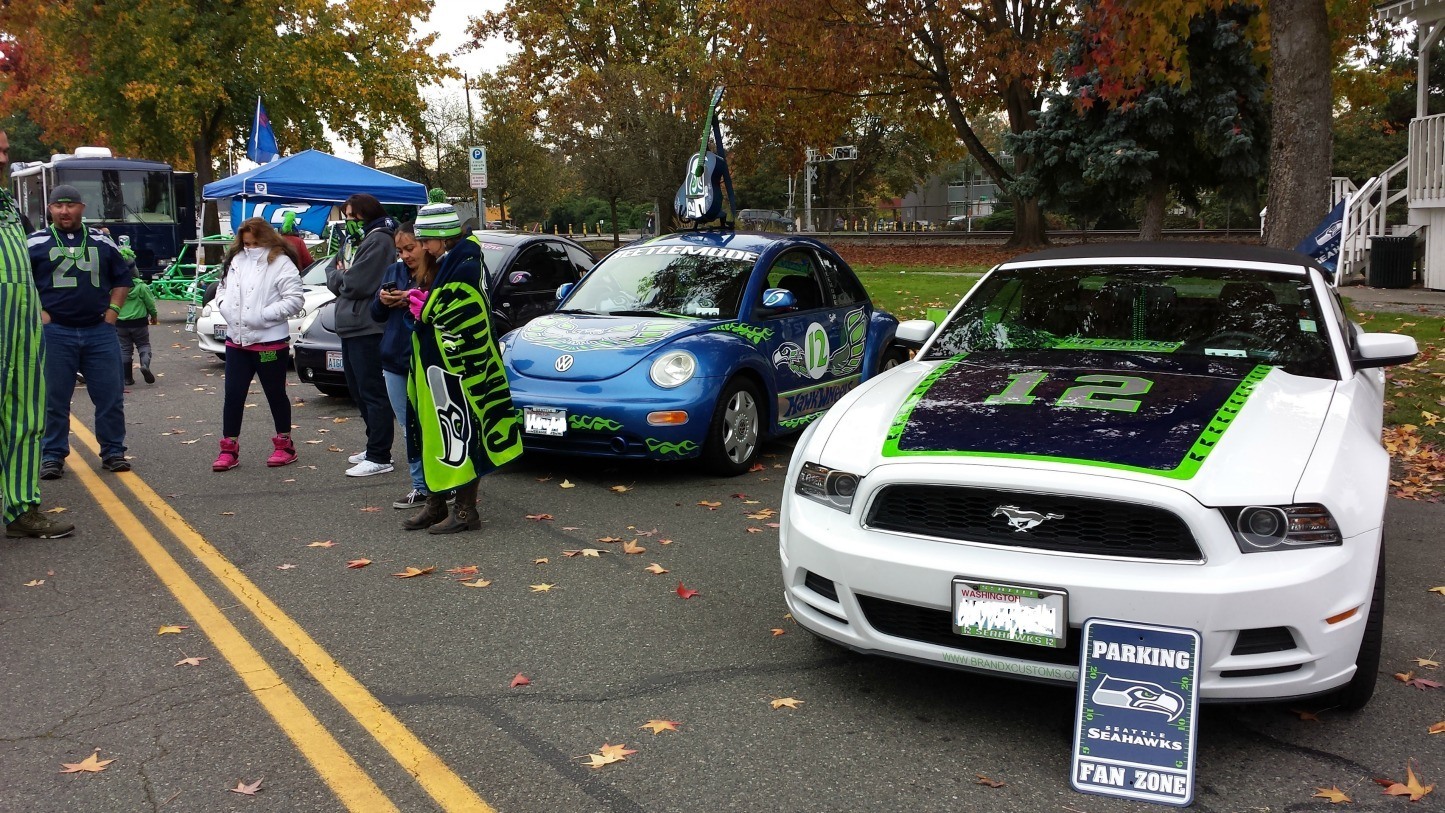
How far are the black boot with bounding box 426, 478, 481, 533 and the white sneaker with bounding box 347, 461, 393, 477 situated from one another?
1.56m

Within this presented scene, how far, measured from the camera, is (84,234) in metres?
7.38

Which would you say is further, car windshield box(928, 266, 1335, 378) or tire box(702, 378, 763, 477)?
tire box(702, 378, 763, 477)

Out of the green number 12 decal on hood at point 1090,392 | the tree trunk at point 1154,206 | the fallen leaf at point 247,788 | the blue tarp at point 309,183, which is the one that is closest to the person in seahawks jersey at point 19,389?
the fallen leaf at point 247,788

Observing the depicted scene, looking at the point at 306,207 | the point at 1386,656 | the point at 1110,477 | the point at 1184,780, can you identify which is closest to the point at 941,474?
the point at 1110,477

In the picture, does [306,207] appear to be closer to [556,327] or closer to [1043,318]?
[556,327]

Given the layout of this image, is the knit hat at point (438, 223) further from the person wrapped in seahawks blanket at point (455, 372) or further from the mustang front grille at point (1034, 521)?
the mustang front grille at point (1034, 521)

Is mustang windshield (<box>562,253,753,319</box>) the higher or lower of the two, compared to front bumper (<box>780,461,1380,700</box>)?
higher

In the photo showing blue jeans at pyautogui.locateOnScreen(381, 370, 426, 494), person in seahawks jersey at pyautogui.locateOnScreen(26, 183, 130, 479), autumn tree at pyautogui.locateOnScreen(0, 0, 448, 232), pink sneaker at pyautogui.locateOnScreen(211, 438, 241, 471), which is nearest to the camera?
blue jeans at pyautogui.locateOnScreen(381, 370, 426, 494)

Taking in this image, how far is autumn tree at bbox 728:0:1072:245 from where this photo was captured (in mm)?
25750

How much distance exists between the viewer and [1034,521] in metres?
3.57

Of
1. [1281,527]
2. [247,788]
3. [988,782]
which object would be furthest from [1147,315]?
[247,788]

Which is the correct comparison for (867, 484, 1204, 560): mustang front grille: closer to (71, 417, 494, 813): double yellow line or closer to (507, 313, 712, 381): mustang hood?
(71, 417, 494, 813): double yellow line

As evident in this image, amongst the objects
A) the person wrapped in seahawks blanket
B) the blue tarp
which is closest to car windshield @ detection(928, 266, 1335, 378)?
the person wrapped in seahawks blanket

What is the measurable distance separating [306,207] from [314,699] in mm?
17375
